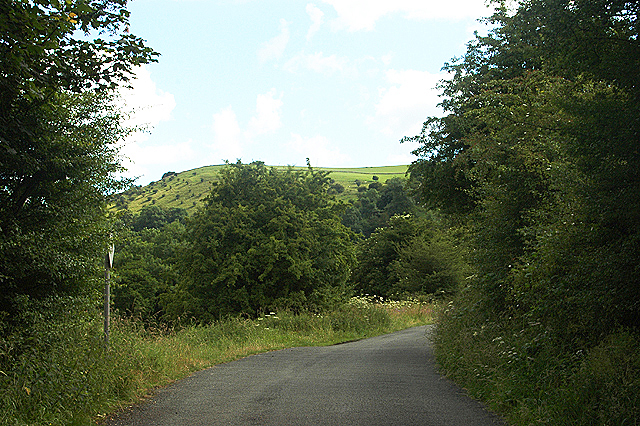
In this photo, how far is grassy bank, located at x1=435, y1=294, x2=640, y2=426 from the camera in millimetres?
5934

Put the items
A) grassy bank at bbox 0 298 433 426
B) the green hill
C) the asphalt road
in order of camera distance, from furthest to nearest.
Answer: the green hill, the asphalt road, grassy bank at bbox 0 298 433 426

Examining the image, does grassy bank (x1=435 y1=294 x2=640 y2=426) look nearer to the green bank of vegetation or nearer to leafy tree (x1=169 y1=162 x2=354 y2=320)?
the green bank of vegetation

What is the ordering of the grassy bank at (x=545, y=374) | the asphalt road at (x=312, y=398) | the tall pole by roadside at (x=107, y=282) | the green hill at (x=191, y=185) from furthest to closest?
the green hill at (x=191, y=185) → the tall pole by roadside at (x=107, y=282) → the asphalt road at (x=312, y=398) → the grassy bank at (x=545, y=374)

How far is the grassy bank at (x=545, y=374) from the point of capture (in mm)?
5934

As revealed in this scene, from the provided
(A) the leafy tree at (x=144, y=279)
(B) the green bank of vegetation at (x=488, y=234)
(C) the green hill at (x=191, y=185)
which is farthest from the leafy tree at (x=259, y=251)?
(C) the green hill at (x=191, y=185)

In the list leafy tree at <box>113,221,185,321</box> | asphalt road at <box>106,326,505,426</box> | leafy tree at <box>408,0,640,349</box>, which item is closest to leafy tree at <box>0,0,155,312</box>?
asphalt road at <box>106,326,505,426</box>

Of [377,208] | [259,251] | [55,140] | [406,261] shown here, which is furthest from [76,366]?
[377,208]

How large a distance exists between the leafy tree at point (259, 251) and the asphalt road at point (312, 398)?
49.9 feet

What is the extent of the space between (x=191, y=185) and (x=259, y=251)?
118346 mm

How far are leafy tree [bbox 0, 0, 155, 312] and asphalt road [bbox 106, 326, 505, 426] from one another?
2.63 meters

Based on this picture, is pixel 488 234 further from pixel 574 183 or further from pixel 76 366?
pixel 76 366

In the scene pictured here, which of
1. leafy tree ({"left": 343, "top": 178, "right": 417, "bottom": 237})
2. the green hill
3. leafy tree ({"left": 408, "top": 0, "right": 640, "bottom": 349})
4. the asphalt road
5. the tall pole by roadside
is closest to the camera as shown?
leafy tree ({"left": 408, "top": 0, "right": 640, "bottom": 349})

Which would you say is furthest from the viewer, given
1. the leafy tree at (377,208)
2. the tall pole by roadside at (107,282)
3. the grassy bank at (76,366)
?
the leafy tree at (377,208)

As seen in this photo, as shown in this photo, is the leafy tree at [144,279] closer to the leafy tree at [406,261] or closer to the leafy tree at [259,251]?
the leafy tree at [259,251]
